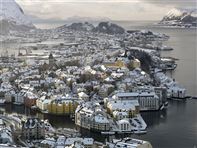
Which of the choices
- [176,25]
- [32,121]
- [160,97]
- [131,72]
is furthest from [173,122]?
[176,25]

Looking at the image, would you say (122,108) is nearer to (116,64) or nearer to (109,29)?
(116,64)

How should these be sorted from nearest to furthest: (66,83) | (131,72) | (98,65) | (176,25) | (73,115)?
1. (73,115)
2. (66,83)
3. (131,72)
4. (98,65)
5. (176,25)

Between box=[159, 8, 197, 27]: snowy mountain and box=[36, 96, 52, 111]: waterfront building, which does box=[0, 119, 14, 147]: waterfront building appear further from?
box=[159, 8, 197, 27]: snowy mountain

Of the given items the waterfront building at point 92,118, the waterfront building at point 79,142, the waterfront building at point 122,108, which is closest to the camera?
the waterfront building at point 79,142

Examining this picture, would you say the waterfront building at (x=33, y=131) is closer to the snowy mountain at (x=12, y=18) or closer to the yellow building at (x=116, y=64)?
the yellow building at (x=116, y=64)

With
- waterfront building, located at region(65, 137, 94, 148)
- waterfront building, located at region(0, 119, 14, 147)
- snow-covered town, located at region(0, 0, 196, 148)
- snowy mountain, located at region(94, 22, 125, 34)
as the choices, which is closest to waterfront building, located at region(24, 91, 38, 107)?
snow-covered town, located at region(0, 0, 196, 148)

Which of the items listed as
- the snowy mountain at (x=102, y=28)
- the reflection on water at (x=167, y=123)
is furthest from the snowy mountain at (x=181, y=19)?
the reflection on water at (x=167, y=123)

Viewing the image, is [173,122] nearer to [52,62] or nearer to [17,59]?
[52,62]
